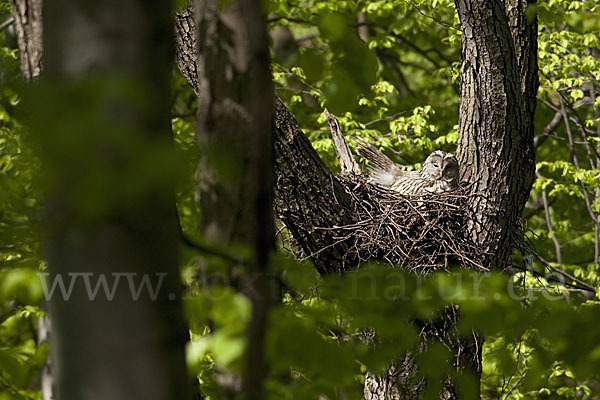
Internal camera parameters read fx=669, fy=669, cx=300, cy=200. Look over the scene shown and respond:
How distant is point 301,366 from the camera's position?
1375 millimetres

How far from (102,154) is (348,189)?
354 centimetres

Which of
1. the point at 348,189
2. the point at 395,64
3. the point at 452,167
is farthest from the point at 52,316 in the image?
the point at 395,64

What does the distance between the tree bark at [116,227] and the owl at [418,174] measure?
3.60 m

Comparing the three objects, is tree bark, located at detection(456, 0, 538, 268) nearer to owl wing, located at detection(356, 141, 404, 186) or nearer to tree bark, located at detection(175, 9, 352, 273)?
tree bark, located at detection(175, 9, 352, 273)

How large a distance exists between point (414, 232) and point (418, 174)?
1.17 metres

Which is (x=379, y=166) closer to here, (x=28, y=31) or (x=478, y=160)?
(x=478, y=160)

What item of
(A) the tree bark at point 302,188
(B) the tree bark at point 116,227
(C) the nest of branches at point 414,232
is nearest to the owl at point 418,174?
(C) the nest of branches at point 414,232

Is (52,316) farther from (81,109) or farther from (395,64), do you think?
(395,64)

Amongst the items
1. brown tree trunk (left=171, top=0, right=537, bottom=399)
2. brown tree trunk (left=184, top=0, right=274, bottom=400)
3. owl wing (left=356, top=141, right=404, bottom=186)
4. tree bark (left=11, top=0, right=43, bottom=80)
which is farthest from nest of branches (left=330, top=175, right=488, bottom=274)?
brown tree trunk (left=184, top=0, right=274, bottom=400)

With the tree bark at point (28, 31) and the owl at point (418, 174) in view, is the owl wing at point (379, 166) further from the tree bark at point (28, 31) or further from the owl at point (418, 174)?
the tree bark at point (28, 31)

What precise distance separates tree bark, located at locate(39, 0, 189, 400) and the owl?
3598mm

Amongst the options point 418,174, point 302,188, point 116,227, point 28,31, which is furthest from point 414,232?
point 116,227

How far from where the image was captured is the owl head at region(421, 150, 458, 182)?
4.63 meters

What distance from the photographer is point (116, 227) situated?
1.19 meters
